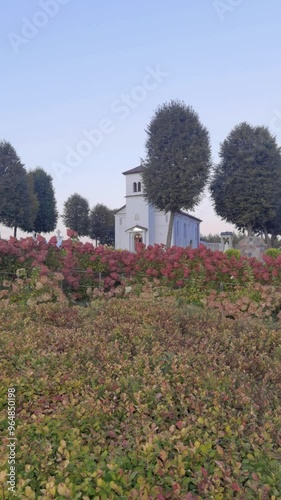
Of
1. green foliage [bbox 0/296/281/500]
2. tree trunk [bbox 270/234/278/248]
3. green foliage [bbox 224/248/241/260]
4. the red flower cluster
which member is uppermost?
tree trunk [bbox 270/234/278/248]

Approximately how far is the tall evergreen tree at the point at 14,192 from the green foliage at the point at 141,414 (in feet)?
119

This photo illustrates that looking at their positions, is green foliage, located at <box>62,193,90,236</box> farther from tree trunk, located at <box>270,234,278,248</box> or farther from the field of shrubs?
the field of shrubs

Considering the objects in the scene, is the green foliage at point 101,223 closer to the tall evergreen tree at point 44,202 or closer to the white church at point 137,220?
the tall evergreen tree at point 44,202

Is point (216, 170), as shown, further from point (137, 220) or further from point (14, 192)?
point (14, 192)

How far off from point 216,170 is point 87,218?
2501 cm

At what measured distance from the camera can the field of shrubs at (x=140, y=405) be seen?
6.61 ft

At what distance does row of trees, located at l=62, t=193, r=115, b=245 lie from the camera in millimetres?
58369

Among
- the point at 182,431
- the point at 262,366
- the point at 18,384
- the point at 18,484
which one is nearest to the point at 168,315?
the point at 262,366

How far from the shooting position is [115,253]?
10508 millimetres

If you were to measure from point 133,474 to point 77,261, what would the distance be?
853cm

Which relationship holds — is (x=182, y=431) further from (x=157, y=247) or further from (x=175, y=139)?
(x=175, y=139)

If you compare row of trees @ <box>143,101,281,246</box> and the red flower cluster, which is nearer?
the red flower cluster

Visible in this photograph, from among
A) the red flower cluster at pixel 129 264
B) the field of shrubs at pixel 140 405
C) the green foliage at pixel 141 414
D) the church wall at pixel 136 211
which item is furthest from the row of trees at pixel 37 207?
the green foliage at pixel 141 414

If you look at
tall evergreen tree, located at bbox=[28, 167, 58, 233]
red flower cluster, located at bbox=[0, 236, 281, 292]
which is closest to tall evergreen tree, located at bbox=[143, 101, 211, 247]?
tall evergreen tree, located at bbox=[28, 167, 58, 233]
